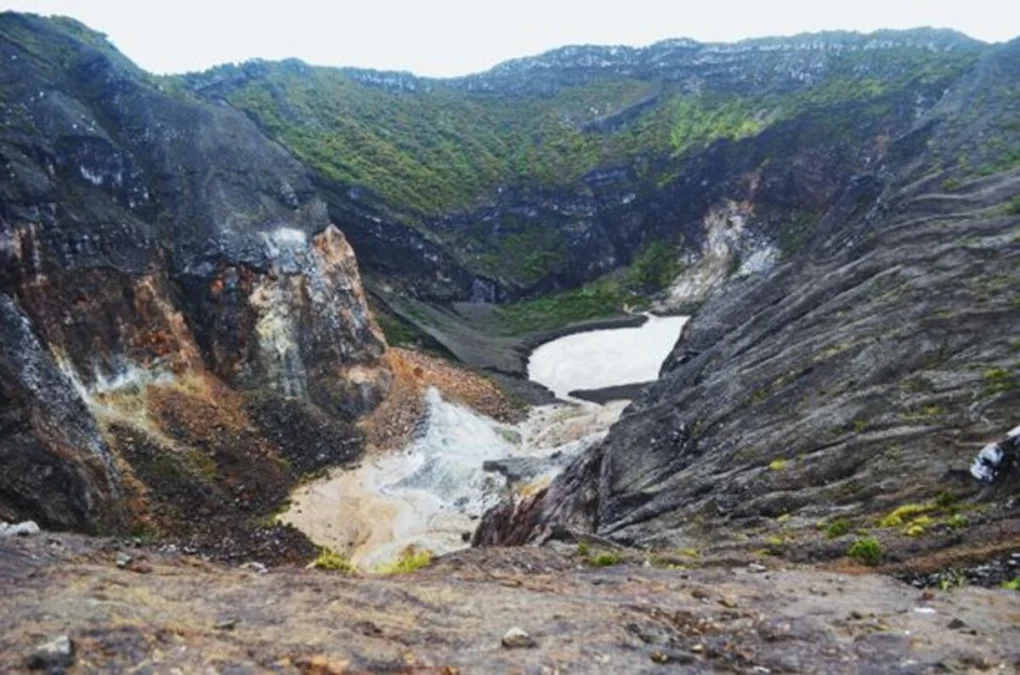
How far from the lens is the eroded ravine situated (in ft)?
102

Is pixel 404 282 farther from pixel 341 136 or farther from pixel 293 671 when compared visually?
pixel 293 671

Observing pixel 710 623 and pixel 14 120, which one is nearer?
pixel 710 623

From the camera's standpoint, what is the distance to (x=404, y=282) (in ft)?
226

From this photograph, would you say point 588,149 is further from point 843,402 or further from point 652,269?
point 843,402

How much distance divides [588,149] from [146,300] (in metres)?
65.1

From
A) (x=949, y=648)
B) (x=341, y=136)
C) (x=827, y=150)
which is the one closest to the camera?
(x=949, y=648)

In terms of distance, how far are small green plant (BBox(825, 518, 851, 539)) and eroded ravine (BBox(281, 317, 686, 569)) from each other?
607 inches

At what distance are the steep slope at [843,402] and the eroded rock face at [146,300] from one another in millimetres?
13158

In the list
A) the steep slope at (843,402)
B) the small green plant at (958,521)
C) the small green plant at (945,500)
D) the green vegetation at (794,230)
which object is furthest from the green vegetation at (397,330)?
the small green plant at (958,521)

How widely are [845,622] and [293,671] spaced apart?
6.18 meters

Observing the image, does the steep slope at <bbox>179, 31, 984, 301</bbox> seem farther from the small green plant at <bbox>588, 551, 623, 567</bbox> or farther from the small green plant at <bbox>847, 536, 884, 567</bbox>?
the small green plant at <bbox>847, 536, 884, 567</bbox>

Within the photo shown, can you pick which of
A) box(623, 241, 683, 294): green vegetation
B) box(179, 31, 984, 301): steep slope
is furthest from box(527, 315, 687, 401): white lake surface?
box(179, 31, 984, 301): steep slope

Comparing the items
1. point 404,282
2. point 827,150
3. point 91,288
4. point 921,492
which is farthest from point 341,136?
point 921,492

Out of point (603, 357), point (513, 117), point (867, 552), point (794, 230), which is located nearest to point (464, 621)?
point (867, 552)
